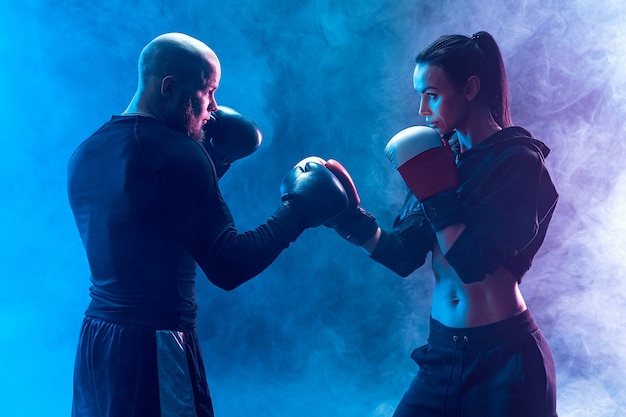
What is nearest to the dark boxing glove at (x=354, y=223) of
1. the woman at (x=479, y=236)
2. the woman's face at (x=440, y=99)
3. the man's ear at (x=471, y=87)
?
the woman at (x=479, y=236)

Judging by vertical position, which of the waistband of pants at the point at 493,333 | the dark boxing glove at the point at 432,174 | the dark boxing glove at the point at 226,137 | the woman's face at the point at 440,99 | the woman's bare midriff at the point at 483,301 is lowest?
the waistband of pants at the point at 493,333

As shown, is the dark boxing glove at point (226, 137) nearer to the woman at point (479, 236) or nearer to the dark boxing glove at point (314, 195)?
the dark boxing glove at point (314, 195)

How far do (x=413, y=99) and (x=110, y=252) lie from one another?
243 cm

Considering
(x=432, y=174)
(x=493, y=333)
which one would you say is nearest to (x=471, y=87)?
(x=432, y=174)

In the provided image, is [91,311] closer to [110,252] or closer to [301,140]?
[110,252]

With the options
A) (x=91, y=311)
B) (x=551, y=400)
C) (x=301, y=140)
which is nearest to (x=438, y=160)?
(x=551, y=400)

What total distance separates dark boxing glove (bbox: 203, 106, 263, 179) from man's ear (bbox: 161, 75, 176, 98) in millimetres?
411

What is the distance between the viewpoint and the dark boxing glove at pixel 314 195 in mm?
1824

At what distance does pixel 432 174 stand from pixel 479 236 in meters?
0.22

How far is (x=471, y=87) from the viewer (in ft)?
5.94

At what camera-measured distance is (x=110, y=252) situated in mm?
1590

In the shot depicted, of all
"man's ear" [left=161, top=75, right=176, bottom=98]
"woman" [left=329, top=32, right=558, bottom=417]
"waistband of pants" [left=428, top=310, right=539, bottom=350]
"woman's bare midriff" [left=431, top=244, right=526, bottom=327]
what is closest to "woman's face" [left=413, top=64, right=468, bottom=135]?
"woman" [left=329, top=32, right=558, bottom=417]

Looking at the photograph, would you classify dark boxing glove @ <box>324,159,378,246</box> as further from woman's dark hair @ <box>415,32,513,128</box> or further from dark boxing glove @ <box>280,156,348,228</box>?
woman's dark hair @ <box>415,32,513,128</box>

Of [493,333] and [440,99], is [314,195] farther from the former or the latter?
[493,333]
